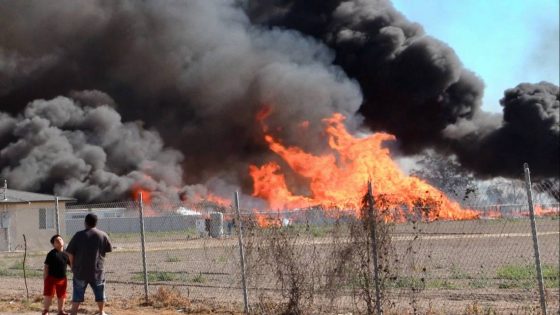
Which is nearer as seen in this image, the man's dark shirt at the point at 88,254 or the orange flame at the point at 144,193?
the man's dark shirt at the point at 88,254

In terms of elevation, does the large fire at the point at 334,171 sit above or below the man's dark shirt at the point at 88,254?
above

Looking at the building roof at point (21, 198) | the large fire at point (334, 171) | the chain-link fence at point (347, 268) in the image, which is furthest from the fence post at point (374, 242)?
the building roof at point (21, 198)

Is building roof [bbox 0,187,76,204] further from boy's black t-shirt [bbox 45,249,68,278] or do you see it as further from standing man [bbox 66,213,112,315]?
standing man [bbox 66,213,112,315]

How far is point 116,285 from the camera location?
617 inches

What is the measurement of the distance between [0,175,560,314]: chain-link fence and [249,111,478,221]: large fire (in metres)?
8.40

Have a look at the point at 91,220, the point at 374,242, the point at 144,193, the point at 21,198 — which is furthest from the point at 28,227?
the point at 374,242

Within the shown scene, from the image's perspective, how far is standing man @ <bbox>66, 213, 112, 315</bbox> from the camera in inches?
350

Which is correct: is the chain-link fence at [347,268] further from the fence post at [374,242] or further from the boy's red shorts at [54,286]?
the boy's red shorts at [54,286]

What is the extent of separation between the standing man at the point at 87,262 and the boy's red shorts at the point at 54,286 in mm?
628

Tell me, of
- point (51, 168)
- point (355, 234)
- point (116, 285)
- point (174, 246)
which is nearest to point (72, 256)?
point (355, 234)

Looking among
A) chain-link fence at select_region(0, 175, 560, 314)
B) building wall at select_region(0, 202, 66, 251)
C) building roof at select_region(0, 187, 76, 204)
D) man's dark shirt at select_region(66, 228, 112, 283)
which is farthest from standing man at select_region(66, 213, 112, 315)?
building roof at select_region(0, 187, 76, 204)

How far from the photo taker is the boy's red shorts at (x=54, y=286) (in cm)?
945

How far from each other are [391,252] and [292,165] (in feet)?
98.5

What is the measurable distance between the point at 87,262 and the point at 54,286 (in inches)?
40.1
